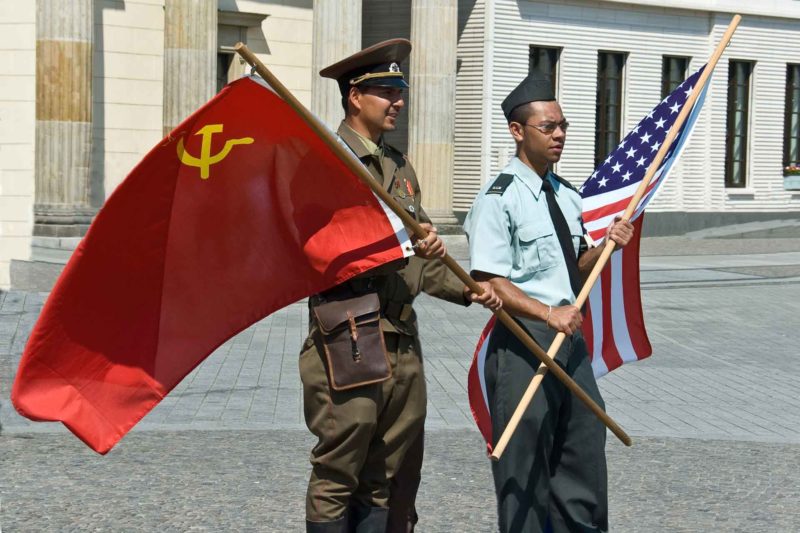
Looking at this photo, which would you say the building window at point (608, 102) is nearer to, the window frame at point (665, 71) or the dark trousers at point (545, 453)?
the window frame at point (665, 71)

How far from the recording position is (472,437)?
28.9 feet

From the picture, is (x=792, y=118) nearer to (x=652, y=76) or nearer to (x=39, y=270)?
(x=652, y=76)

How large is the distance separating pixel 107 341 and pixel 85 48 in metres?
16.3

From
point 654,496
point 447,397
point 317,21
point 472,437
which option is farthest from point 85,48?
point 654,496

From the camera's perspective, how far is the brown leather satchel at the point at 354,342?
5.26m

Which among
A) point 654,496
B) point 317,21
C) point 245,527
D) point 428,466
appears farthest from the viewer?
point 317,21

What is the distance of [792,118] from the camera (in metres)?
34.9

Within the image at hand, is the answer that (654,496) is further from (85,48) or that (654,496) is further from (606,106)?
(606,106)

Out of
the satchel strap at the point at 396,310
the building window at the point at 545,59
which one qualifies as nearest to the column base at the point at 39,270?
the building window at the point at 545,59

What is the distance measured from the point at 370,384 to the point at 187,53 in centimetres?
1772

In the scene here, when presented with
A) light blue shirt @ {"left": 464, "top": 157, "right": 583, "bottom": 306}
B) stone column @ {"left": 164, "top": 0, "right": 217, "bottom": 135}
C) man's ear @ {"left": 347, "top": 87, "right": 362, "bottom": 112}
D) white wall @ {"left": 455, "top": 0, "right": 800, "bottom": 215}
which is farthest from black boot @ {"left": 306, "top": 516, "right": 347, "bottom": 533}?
white wall @ {"left": 455, "top": 0, "right": 800, "bottom": 215}

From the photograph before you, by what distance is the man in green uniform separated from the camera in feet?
18.0

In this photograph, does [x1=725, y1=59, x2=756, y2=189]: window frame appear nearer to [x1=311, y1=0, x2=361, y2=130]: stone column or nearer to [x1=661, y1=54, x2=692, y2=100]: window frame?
[x1=661, y1=54, x2=692, y2=100]: window frame

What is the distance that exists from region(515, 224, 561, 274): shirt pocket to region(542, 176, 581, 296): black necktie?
0.04 meters
